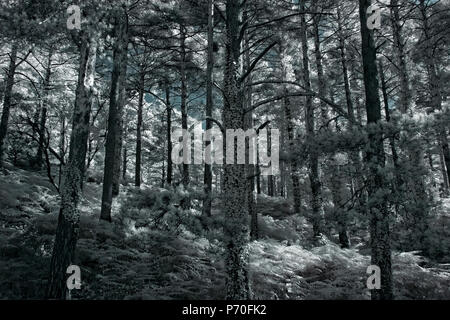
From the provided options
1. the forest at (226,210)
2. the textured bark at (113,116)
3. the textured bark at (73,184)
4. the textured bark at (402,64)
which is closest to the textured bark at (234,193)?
the forest at (226,210)

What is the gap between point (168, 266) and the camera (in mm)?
8305

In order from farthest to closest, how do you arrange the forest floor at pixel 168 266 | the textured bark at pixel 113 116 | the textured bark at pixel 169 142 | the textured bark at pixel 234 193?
the textured bark at pixel 169 142
the textured bark at pixel 113 116
the forest floor at pixel 168 266
the textured bark at pixel 234 193

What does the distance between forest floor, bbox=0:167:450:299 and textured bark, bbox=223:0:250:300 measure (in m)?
0.29

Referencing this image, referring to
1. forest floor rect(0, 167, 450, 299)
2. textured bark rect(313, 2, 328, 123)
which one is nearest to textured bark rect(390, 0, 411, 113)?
textured bark rect(313, 2, 328, 123)

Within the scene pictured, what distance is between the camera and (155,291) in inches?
275

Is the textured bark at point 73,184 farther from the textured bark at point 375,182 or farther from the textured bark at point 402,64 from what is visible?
the textured bark at point 402,64

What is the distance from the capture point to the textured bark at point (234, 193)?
5.77 metres

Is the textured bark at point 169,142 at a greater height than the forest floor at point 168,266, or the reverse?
the textured bark at point 169,142

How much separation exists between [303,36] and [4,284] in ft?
41.3

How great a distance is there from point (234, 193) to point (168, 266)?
3413 mm

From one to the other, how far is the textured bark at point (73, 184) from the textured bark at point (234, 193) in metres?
2.65

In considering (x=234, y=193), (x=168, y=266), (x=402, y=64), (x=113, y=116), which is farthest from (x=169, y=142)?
(x=234, y=193)

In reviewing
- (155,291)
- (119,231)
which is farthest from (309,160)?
(119,231)
